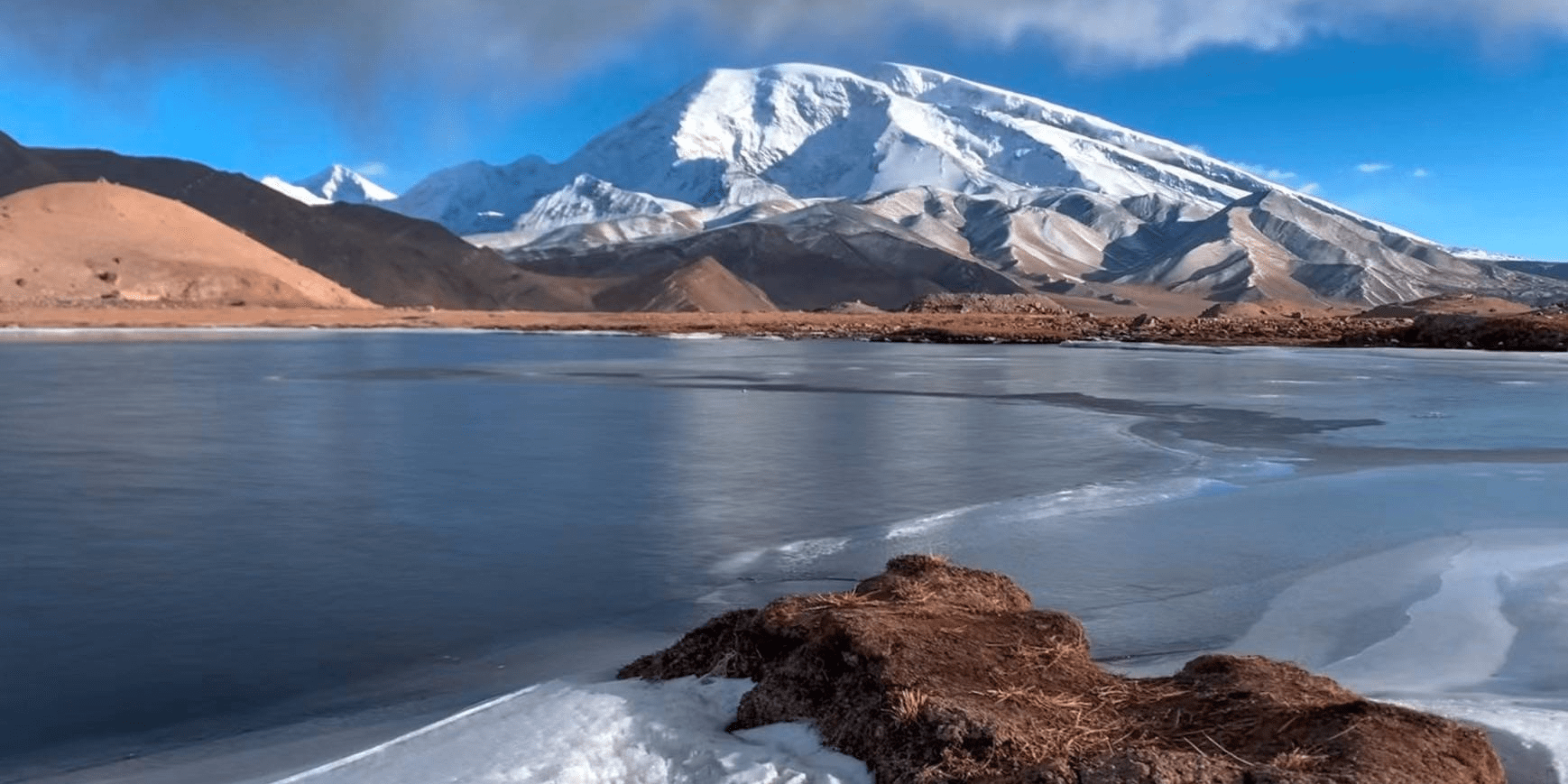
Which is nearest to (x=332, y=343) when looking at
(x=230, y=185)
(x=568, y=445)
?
(x=568, y=445)

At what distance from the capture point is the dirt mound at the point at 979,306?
3157 inches

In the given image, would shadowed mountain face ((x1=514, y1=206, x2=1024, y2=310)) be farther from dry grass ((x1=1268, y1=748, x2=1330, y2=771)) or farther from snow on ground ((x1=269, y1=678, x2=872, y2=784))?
dry grass ((x1=1268, y1=748, x2=1330, y2=771))

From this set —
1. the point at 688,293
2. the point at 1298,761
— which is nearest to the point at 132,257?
the point at 688,293

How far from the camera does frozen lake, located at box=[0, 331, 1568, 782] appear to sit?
5230 millimetres

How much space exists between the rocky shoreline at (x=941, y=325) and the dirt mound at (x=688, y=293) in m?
24.4

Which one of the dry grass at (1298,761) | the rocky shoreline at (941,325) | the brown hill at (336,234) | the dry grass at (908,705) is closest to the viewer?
the dry grass at (1298,761)

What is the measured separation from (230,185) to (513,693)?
14351 centimetres

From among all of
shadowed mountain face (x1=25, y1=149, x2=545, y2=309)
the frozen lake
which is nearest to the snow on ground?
the frozen lake

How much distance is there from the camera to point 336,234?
12938 cm

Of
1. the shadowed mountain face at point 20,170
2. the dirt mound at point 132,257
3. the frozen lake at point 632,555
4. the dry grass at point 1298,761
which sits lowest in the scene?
the frozen lake at point 632,555

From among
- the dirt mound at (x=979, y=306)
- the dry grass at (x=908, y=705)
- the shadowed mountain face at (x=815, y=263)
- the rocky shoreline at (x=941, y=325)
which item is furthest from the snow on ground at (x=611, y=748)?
the shadowed mountain face at (x=815, y=263)

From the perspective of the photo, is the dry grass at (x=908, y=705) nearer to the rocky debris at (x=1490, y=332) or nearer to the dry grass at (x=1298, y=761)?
the dry grass at (x=1298, y=761)

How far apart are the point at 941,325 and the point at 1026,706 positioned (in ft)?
203

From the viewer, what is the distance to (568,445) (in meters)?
15.5
